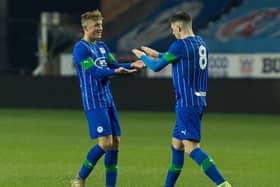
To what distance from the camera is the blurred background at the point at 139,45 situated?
88.5 feet

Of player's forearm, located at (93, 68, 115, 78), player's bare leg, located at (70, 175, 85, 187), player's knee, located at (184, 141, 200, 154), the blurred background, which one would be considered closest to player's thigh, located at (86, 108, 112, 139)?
player's forearm, located at (93, 68, 115, 78)

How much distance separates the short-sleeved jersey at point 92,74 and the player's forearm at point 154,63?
0.46 metres

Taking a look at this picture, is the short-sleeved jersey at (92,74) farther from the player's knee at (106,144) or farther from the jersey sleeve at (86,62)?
the player's knee at (106,144)

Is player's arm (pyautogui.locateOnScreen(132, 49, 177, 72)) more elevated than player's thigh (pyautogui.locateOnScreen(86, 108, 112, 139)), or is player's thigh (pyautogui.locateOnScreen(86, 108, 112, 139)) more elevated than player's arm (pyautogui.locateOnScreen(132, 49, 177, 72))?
player's arm (pyautogui.locateOnScreen(132, 49, 177, 72))

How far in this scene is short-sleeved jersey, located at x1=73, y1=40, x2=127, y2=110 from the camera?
35.4 feet

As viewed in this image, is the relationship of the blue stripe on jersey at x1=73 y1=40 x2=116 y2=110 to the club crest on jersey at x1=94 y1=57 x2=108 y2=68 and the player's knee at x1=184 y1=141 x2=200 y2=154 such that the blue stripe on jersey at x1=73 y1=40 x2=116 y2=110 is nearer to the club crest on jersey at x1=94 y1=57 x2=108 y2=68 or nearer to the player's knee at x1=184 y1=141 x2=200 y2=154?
the club crest on jersey at x1=94 y1=57 x2=108 y2=68

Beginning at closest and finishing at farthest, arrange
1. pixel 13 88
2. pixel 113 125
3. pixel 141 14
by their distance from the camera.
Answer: pixel 113 125
pixel 13 88
pixel 141 14

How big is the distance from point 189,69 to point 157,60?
1.31 feet

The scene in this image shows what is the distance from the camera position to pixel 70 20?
36156mm

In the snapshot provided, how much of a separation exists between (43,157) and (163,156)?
6.37 feet

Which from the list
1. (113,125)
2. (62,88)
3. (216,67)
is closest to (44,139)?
(113,125)

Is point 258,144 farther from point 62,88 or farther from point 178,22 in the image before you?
point 62,88

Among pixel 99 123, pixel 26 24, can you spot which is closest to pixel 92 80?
pixel 99 123

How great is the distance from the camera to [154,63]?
34.4 ft
